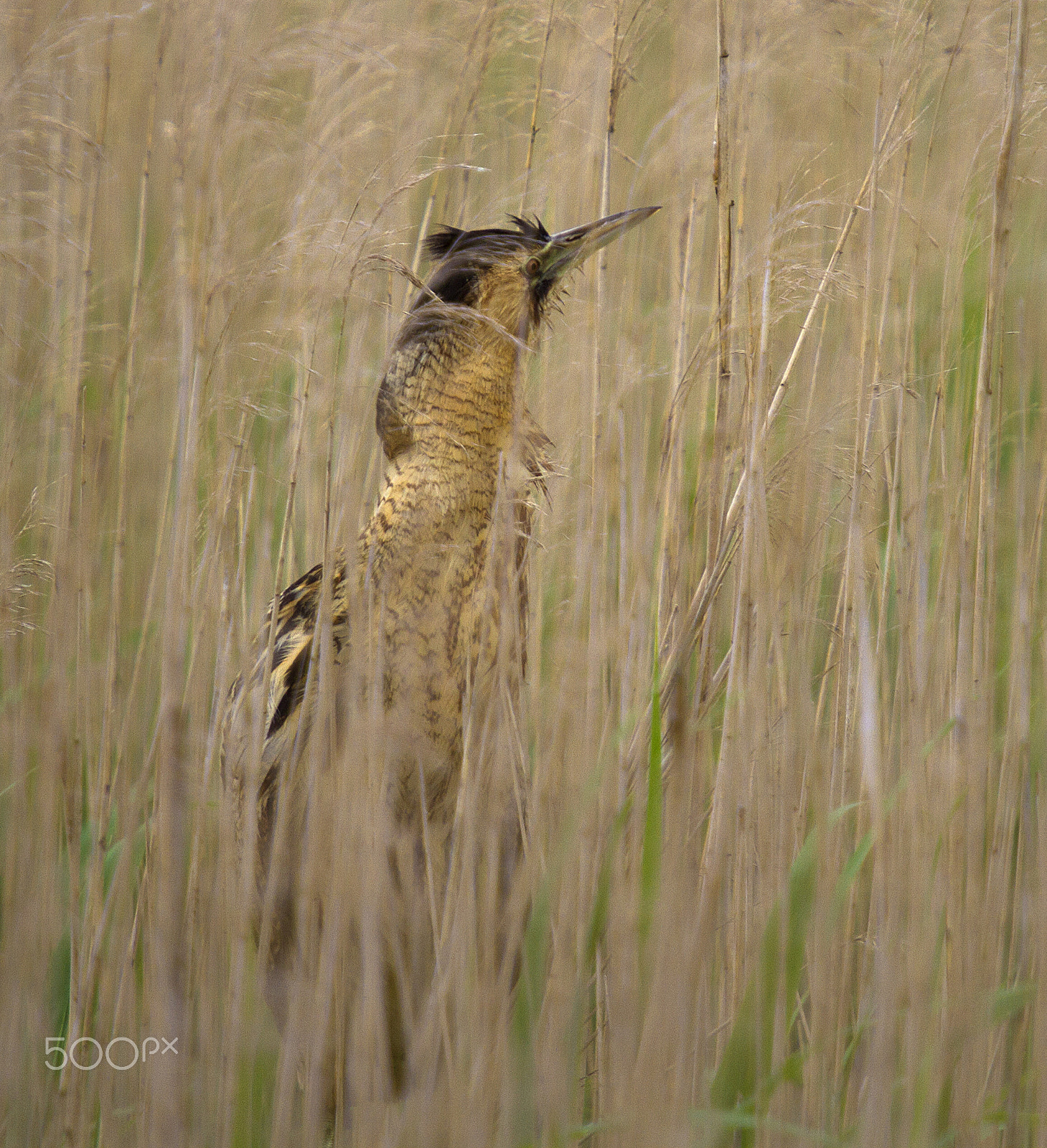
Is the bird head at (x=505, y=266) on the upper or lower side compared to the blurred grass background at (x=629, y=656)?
upper

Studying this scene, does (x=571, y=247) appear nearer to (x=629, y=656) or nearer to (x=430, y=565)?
(x=430, y=565)

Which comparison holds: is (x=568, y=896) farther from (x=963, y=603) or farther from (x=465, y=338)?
(x=465, y=338)

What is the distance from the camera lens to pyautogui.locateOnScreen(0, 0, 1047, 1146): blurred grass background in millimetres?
1114

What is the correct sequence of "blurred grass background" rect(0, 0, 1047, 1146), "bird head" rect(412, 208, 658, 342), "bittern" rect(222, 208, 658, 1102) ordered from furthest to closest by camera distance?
"bird head" rect(412, 208, 658, 342) → "bittern" rect(222, 208, 658, 1102) → "blurred grass background" rect(0, 0, 1047, 1146)

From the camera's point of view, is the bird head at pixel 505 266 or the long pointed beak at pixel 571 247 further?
the bird head at pixel 505 266

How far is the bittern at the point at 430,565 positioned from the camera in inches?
64.2

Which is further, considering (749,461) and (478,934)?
(478,934)

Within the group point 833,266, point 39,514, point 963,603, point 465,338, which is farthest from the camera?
point 39,514

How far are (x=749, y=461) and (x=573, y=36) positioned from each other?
1.20m

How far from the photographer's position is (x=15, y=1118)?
4.39ft

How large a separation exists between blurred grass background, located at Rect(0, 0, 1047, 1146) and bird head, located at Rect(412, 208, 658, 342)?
8cm

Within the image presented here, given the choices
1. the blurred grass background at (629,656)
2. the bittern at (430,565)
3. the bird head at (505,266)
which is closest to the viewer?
the blurred grass background at (629,656)

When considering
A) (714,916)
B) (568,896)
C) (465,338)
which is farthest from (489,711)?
(465,338)

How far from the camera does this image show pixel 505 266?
180 centimetres
